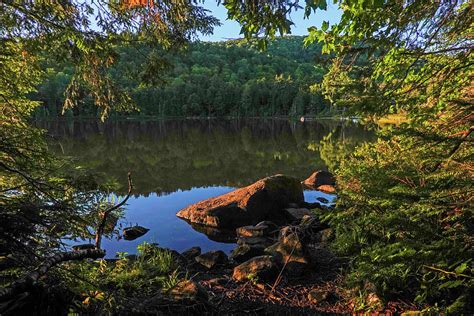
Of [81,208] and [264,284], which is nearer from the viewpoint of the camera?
[81,208]

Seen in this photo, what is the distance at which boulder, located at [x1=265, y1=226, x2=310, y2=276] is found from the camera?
23.9 feet

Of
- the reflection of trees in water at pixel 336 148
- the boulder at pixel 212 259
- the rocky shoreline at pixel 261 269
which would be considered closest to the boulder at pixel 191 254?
the rocky shoreline at pixel 261 269

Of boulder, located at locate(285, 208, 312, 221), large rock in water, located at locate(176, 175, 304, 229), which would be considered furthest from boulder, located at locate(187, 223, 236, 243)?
boulder, located at locate(285, 208, 312, 221)

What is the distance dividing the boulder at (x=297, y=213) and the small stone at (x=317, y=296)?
639 centimetres

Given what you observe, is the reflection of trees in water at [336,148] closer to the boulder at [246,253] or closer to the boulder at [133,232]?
the boulder at [246,253]

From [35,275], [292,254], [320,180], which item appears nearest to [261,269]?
[292,254]

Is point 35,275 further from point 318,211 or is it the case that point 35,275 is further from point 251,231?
point 251,231

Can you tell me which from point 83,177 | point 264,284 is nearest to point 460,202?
point 264,284

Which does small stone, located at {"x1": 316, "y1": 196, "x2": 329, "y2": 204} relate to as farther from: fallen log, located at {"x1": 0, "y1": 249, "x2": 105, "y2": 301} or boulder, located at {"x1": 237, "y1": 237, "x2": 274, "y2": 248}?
fallen log, located at {"x1": 0, "y1": 249, "x2": 105, "y2": 301}

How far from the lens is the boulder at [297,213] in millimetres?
12603

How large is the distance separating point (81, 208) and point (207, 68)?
495 ft

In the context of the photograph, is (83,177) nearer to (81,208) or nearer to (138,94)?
(81,208)

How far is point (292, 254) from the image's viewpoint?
7.56m

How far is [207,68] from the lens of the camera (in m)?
149
